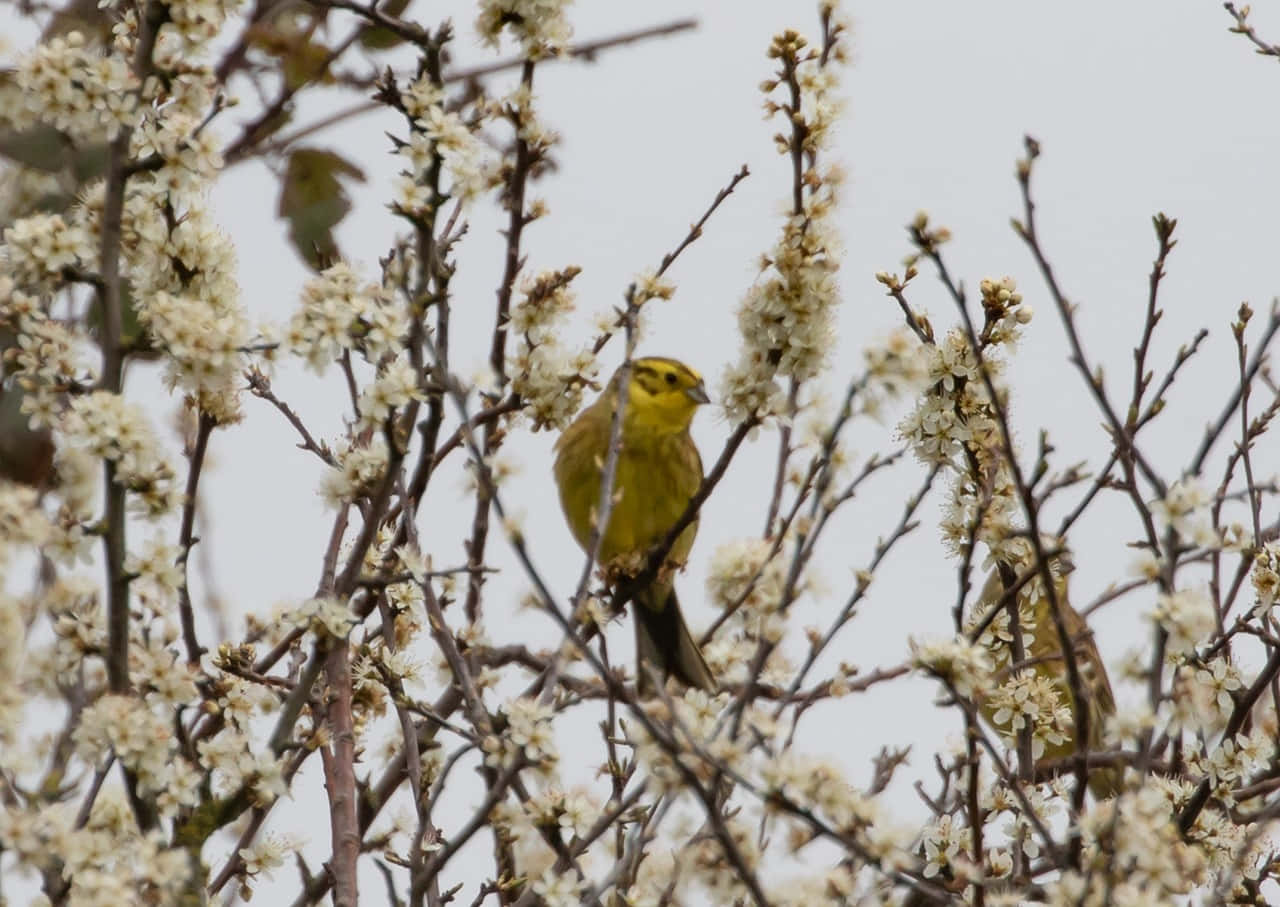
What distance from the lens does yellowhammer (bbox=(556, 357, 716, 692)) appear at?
5.78 metres

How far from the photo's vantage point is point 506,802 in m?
3.67

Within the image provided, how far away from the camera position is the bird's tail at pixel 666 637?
5.73 metres

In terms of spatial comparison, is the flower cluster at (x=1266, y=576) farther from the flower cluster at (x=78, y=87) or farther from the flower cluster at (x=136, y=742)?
the flower cluster at (x=78, y=87)

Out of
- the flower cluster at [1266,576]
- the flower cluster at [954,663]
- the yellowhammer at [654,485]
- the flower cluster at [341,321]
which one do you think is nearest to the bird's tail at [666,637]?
the yellowhammer at [654,485]

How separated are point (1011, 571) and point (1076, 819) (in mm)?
1385

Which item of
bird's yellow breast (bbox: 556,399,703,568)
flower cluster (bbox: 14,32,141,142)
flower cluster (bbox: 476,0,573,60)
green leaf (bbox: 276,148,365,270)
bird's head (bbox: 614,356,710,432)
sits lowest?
green leaf (bbox: 276,148,365,270)

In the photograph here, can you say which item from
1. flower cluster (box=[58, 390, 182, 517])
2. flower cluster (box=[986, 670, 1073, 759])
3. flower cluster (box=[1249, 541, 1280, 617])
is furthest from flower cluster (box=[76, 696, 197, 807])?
flower cluster (box=[1249, 541, 1280, 617])

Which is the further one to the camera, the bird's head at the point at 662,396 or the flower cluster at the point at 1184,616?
the bird's head at the point at 662,396

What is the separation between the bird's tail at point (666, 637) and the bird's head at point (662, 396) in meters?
0.53

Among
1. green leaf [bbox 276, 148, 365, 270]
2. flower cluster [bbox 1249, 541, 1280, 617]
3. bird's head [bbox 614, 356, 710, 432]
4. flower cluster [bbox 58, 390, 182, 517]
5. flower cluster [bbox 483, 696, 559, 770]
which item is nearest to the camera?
green leaf [bbox 276, 148, 365, 270]

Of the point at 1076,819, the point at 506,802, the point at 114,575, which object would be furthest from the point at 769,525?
the point at 114,575

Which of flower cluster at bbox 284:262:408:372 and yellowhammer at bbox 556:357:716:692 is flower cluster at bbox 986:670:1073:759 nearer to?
flower cluster at bbox 284:262:408:372

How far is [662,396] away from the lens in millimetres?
5969

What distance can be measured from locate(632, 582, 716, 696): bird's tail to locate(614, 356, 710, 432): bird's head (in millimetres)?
533
